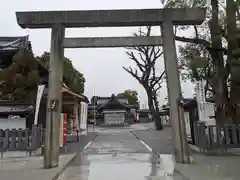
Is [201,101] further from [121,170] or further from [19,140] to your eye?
[19,140]

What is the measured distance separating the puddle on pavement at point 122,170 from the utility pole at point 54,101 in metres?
0.85

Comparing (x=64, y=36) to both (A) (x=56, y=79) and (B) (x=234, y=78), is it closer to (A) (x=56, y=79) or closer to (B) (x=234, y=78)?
(A) (x=56, y=79)

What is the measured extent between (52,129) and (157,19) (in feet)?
19.1

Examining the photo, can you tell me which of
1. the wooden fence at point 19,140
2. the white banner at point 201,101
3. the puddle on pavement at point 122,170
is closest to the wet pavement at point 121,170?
the puddle on pavement at point 122,170

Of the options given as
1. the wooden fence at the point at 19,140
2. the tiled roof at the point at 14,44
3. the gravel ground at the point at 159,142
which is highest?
the tiled roof at the point at 14,44

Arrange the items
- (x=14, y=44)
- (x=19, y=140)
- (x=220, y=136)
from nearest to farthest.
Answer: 1. (x=220, y=136)
2. (x=19, y=140)
3. (x=14, y=44)

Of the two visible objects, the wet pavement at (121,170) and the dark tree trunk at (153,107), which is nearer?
the wet pavement at (121,170)

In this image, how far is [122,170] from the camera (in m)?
11.3

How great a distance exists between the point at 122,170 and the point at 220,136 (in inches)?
233

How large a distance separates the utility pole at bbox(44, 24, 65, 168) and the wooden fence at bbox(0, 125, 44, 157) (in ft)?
14.8

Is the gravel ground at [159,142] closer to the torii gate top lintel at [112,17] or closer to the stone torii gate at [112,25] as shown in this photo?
the stone torii gate at [112,25]

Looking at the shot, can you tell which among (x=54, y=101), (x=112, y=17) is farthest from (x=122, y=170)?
(x=112, y=17)

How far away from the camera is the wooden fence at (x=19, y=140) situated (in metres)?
16.4

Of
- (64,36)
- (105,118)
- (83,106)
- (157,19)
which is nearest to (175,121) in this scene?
(157,19)
